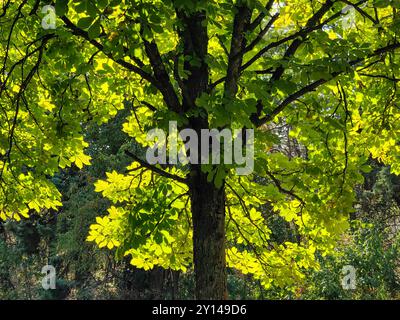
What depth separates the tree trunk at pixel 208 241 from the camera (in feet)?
12.3

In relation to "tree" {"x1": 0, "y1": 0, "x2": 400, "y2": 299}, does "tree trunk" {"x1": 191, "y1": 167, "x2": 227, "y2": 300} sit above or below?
below

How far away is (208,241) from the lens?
12.3 feet

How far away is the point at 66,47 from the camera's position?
372cm

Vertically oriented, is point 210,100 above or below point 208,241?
above

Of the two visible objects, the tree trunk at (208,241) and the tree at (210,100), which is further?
the tree trunk at (208,241)

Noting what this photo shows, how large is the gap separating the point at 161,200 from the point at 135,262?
1.52 m

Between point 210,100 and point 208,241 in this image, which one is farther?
point 208,241

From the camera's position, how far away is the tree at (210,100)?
3416 mm

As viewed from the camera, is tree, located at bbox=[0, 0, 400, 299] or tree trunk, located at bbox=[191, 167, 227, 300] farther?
tree trunk, located at bbox=[191, 167, 227, 300]

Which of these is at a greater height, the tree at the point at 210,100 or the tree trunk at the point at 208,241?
the tree at the point at 210,100

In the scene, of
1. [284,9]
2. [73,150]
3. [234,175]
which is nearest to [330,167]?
[234,175]

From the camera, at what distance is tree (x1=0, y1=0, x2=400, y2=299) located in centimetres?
342

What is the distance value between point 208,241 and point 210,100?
44.1 inches
